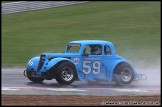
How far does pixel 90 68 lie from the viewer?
14.1 metres

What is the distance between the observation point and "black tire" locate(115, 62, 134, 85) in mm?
14312

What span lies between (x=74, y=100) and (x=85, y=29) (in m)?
19.3

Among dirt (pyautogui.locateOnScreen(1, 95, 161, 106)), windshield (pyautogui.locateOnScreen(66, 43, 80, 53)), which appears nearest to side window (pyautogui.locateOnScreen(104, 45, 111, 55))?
windshield (pyautogui.locateOnScreen(66, 43, 80, 53))

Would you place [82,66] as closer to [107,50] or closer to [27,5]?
[107,50]

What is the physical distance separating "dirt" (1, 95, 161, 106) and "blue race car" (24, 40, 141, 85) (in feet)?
7.50

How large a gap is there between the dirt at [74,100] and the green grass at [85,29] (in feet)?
32.6

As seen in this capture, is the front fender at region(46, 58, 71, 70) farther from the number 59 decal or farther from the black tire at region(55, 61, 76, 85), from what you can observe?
the number 59 decal

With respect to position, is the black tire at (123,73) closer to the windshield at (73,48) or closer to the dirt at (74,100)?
the windshield at (73,48)

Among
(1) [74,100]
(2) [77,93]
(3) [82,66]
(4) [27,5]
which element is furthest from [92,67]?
(4) [27,5]

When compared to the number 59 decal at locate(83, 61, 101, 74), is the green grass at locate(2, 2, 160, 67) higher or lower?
higher

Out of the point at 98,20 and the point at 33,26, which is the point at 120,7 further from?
the point at 33,26

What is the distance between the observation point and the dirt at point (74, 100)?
9.93 m

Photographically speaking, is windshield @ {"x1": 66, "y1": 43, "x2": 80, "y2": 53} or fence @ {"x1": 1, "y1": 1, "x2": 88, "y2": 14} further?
fence @ {"x1": 1, "y1": 1, "x2": 88, "y2": 14}

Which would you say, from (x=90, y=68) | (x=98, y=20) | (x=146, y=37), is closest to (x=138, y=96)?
(x=90, y=68)
